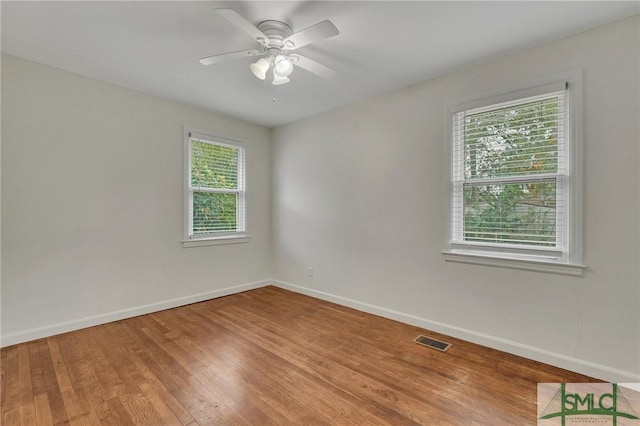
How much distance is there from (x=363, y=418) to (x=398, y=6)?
8.26ft

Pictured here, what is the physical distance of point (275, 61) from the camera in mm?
2074

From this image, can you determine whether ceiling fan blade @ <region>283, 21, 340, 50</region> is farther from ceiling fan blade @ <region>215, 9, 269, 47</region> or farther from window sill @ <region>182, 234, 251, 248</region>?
window sill @ <region>182, 234, 251, 248</region>

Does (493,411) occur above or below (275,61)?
below

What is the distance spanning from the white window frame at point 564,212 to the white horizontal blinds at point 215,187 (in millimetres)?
2934

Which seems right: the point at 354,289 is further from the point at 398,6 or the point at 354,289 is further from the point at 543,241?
the point at 398,6

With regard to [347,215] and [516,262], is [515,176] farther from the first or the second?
[347,215]

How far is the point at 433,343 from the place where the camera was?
2619 millimetres

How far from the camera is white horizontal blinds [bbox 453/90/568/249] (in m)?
2.28

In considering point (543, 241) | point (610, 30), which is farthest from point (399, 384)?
point (610, 30)

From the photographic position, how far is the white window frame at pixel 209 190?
366 centimetres

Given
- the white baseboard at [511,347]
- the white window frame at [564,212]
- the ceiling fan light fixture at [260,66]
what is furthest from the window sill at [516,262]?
the ceiling fan light fixture at [260,66]

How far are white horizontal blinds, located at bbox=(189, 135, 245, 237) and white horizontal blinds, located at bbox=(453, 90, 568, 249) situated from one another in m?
2.89

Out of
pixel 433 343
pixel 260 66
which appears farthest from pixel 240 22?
pixel 433 343

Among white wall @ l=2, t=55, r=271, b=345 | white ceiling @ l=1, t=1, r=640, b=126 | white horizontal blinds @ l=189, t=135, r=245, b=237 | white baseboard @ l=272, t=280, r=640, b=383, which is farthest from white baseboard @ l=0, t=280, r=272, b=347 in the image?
white ceiling @ l=1, t=1, r=640, b=126
